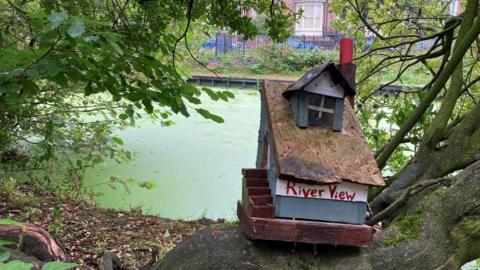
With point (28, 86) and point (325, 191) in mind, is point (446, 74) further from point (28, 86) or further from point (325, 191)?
point (28, 86)

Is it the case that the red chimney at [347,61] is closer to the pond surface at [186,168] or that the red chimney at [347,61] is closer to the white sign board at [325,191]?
the white sign board at [325,191]

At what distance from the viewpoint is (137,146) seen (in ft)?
22.2

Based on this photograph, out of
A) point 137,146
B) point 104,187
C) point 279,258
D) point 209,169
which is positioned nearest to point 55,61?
point 279,258

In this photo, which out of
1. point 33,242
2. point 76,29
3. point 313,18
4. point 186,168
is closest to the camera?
point 76,29

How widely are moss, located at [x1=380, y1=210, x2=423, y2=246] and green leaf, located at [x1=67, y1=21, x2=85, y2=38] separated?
891 millimetres

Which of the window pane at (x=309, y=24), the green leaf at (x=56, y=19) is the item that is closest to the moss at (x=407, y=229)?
the green leaf at (x=56, y=19)

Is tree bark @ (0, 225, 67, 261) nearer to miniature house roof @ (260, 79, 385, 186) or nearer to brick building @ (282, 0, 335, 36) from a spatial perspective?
miniature house roof @ (260, 79, 385, 186)

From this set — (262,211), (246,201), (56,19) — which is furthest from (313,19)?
(56,19)

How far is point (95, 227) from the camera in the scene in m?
3.15

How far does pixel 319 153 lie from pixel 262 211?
0.20 m

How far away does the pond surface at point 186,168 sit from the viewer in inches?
181

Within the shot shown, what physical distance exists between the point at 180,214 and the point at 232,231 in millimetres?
3166

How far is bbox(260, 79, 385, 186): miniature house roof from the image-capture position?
1084 mm

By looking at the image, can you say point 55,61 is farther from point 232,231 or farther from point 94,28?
point 232,231
